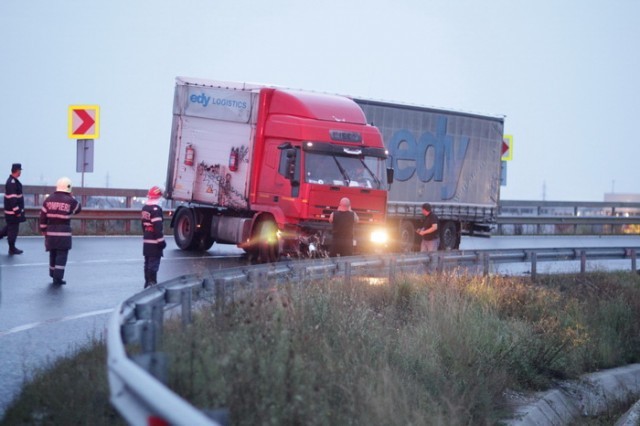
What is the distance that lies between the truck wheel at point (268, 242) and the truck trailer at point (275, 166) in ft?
0.07

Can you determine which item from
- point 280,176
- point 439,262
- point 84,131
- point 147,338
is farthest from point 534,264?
point 147,338

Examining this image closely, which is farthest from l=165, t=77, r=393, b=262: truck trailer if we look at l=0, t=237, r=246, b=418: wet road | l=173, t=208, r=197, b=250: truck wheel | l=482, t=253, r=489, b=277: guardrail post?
l=482, t=253, r=489, b=277: guardrail post

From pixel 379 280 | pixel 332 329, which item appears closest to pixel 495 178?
pixel 379 280

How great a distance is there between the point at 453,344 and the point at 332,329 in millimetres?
2106

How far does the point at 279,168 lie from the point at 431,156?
30.2ft

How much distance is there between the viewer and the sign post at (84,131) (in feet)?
88.2

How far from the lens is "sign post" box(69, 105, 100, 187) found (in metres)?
26.9

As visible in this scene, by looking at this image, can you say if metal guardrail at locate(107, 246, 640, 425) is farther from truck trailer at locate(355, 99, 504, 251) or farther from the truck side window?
truck trailer at locate(355, 99, 504, 251)

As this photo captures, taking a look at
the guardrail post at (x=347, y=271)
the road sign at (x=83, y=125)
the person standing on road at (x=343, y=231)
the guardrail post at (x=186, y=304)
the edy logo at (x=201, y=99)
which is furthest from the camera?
the road sign at (x=83, y=125)

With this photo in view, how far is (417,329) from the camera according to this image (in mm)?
11500

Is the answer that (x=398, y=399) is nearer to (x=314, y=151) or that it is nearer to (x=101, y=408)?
(x=101, y=408)

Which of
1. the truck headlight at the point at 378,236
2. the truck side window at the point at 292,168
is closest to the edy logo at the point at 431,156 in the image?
the truck headlight at the point at 378,236

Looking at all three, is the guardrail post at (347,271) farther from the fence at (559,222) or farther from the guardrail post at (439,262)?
the fence at (559,222)

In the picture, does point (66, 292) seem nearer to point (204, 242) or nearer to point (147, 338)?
point (204, 242)
